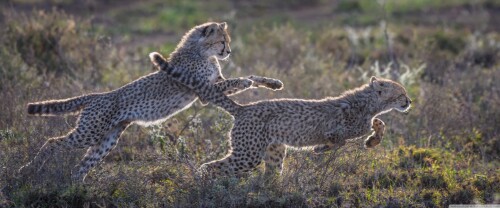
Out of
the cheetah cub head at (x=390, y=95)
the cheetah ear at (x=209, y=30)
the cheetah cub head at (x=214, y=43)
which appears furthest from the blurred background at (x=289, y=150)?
the cheetah ear at (x=209, y=30)

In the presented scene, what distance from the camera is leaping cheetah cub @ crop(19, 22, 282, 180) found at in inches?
245

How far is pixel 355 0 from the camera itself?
16594 millimetres

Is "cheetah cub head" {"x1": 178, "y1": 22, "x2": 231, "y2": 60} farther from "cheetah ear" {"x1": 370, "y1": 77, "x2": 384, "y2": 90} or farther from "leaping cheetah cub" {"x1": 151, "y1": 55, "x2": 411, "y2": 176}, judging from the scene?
"cheetah ear" {"x1": 370, "y1": 77, "x2": 384, "y2": 90}

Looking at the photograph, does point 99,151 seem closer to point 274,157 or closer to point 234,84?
point 234,84

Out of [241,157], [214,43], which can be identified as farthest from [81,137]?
[214,43]

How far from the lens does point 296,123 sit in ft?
20.5

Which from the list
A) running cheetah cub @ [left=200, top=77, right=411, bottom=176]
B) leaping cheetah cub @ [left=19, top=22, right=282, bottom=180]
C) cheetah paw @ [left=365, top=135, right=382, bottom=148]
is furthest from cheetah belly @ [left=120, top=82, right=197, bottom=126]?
cheetah paw @ [left=365, top=135, right=382, bottom=148]

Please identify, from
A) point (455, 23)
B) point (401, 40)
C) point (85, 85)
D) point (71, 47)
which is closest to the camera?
point (85, 85)

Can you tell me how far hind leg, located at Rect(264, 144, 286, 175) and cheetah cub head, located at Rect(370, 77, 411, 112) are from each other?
0.84 m

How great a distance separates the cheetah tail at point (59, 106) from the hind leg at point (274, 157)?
4.58 feet

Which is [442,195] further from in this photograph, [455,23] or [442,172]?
[455,23]

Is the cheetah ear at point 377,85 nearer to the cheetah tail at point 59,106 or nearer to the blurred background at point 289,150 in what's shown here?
the blurred background at point 289,150

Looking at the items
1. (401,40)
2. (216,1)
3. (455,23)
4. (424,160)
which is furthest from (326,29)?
(424,160)

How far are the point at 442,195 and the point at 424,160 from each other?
85cm
